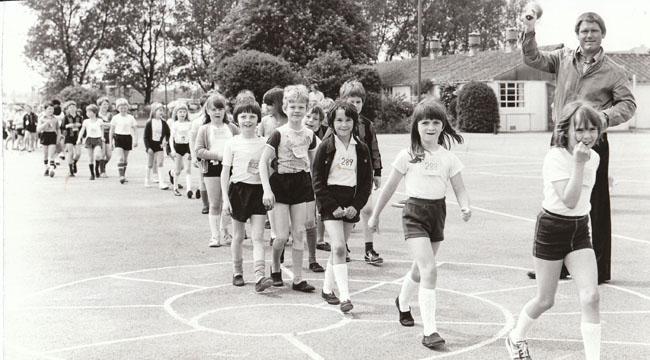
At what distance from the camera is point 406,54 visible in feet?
271

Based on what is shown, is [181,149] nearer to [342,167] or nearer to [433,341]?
[342,167]

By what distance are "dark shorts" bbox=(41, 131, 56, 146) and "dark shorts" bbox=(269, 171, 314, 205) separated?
48.4ft

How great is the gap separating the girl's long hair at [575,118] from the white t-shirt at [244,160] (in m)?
3.24

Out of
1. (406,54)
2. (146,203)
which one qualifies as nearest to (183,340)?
(146,203)

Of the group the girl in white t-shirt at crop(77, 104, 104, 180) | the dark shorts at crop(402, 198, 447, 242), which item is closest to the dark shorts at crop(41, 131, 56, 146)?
the girl in white t-shirt at crop(77, 104, 104, 180)

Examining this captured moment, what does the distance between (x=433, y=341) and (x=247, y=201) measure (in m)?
2.70

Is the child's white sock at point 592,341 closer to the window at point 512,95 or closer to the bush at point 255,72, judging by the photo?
the bush at point 255,72

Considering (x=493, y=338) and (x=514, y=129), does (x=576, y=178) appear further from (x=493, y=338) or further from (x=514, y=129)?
(x=514, y=129)

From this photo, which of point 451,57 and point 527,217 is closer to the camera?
point 527,217

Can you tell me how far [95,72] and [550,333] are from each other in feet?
177

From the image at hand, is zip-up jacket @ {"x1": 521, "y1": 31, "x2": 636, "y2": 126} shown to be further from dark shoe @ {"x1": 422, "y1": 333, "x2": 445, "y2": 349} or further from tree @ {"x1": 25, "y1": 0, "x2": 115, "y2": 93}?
tree @ {"x1": 25, "y1": 0, "x2": 115, "y2": 93}

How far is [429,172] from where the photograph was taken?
5.70 m

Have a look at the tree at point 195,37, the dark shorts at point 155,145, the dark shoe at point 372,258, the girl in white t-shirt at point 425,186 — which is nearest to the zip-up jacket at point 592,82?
the girl in white t-shirt at point 425,186

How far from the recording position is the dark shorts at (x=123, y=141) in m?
17.8
